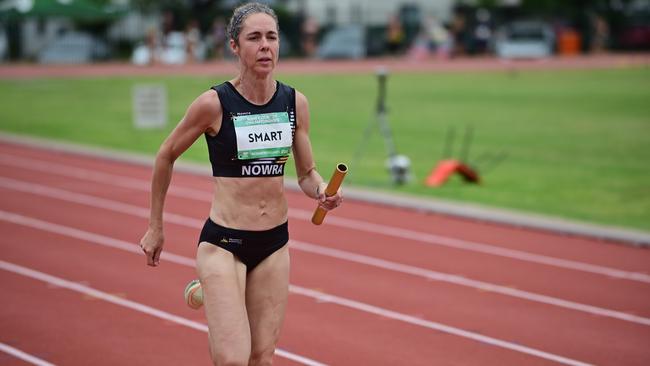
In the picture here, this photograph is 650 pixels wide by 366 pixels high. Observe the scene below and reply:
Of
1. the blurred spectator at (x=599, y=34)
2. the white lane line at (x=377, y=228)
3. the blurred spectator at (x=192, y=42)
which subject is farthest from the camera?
the blurred spectator at (x=599, y=34)

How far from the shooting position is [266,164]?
5.38m

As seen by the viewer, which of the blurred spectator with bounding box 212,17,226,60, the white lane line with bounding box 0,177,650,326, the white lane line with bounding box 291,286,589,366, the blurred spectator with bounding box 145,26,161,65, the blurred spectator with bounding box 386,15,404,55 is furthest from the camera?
the blurred spectator with bounding box 212,17,226,60

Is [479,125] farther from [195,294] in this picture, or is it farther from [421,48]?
[421,48]

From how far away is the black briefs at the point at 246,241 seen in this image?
5.31m

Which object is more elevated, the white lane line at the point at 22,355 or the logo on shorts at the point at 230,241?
the logo on shorts at the point at 230,241

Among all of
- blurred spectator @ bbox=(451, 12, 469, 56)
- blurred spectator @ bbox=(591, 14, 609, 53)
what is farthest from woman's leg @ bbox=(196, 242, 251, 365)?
blurred spectator @ bbox=(451, 12, 469, 56)

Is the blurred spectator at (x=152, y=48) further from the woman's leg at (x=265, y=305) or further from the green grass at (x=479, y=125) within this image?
the woman's leg at (x=265, y=305)

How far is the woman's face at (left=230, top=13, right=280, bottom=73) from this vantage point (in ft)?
17.1

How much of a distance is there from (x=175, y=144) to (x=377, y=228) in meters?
7.19

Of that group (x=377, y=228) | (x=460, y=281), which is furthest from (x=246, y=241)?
(x=377, y=228)

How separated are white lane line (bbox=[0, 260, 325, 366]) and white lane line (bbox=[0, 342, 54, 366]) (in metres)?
1.27

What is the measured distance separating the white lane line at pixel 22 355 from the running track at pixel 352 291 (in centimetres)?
1

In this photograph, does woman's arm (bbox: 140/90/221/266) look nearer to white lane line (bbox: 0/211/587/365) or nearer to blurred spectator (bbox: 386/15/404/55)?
white lane line (bbox: 0/211/587/365)

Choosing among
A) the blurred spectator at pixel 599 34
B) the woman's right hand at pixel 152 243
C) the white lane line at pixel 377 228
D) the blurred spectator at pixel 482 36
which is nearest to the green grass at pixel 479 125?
the white lane line at pixel 377 228
